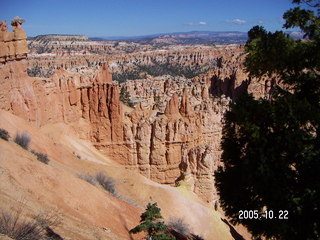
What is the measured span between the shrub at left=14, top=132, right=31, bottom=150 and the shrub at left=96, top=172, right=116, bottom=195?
13.2 feet

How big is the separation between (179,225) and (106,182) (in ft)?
14.5

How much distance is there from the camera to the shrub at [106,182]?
672 inches

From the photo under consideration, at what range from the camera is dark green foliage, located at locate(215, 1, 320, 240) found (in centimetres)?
681

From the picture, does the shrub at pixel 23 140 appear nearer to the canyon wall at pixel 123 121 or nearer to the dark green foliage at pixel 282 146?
the canyon wall at pixel 123 121

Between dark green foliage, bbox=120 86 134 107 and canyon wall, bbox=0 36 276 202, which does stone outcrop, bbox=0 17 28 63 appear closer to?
canyon wall, bbox=0 36 276 202

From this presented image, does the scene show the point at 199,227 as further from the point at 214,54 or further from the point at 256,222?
the point at 214,54

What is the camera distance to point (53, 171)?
1309 cm

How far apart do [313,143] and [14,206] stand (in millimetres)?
6941

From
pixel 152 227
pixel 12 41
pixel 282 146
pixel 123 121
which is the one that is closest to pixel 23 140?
pixel 12 41

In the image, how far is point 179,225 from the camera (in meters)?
16.1

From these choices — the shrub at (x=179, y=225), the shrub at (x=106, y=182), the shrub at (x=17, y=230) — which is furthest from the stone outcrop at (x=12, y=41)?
the shrub at (x=17, y=230)

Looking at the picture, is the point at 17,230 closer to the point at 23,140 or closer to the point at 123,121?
the point at 23,140

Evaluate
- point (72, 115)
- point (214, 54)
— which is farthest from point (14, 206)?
point (214, 54)

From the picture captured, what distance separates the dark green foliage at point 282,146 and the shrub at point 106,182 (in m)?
9.93
